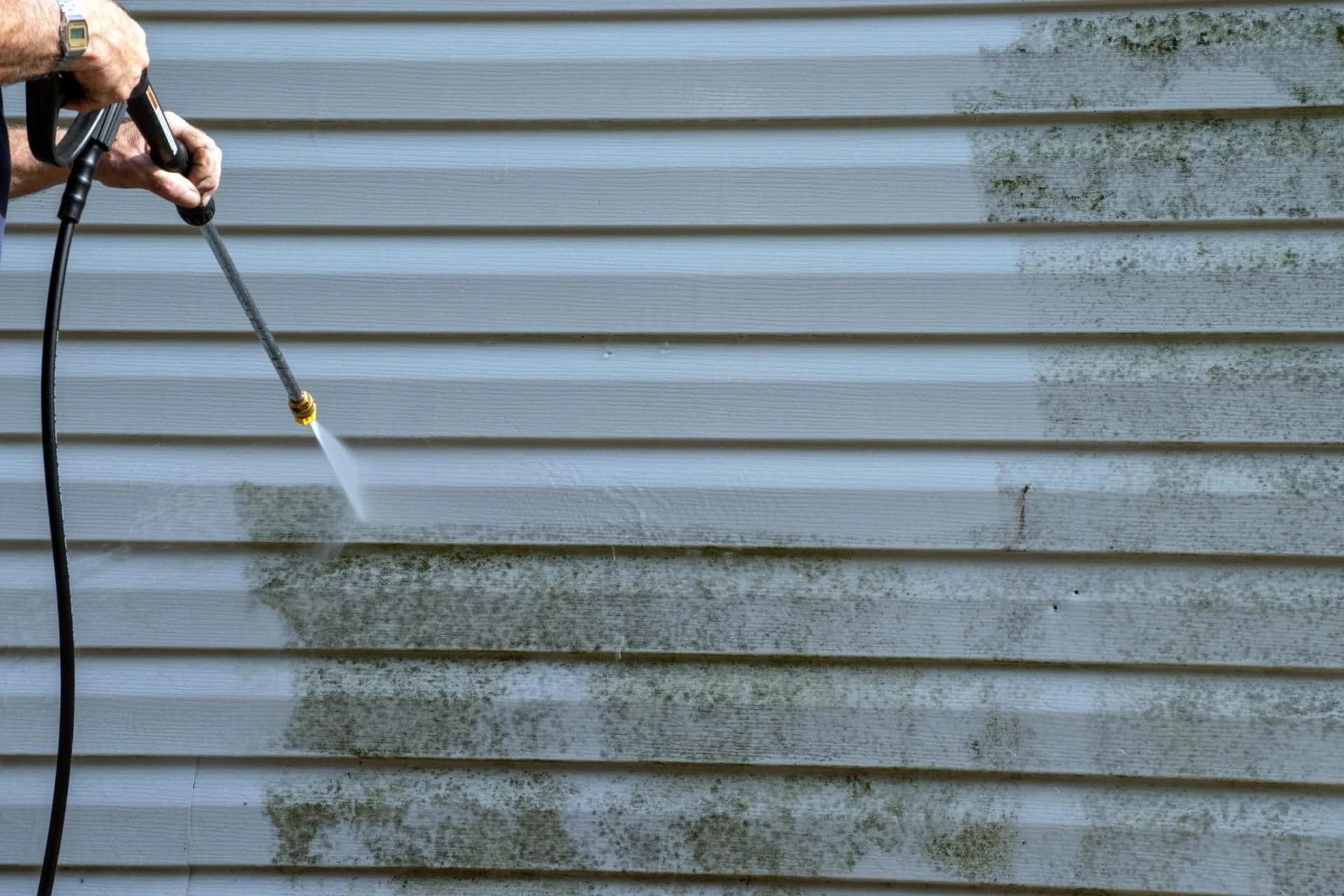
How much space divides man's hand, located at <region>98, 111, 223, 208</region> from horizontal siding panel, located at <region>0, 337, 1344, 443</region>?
0.44 metres

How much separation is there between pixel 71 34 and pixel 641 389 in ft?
3.56

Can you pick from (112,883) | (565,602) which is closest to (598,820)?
(565,602)

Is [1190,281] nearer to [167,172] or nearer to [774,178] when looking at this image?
[774,178]

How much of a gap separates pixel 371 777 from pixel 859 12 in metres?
1.81

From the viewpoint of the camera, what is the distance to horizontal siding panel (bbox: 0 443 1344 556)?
1916 millimetres

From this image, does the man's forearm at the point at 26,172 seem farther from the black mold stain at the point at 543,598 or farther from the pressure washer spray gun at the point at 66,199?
the black mold stain at the point at 543,598

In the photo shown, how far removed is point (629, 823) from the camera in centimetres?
197

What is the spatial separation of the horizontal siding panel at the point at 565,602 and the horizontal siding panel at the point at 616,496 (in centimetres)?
5

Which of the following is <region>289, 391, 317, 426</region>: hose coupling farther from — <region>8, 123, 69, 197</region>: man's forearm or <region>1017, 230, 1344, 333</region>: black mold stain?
<region>1017, 230, 1344, 333</region>: black mold stain

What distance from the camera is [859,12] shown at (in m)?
1.93

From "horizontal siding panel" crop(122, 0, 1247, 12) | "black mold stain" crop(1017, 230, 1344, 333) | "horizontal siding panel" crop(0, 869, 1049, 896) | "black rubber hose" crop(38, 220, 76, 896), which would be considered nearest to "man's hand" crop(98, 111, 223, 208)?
"black rubber hose" crop(38, 220, 76, 896)

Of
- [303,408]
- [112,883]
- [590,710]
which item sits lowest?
[112,883]

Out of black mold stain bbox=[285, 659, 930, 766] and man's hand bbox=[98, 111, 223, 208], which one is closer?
man's hand bbox=[98, 111, 223, 208]

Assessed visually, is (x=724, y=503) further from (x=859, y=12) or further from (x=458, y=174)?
(x=859, y=12)
